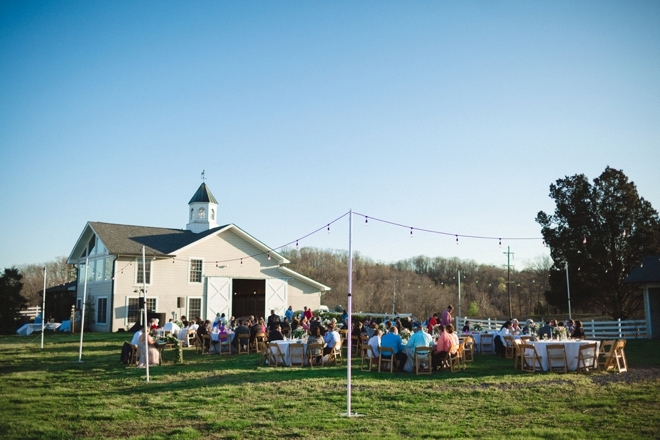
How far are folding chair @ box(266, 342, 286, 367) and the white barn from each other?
1613 cm

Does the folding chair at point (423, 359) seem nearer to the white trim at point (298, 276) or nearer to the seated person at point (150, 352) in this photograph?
the seated person at point (150, 352)

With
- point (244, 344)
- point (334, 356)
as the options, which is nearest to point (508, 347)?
point (334, 356)

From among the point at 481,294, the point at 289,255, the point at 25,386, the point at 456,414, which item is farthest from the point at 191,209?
the point at 481,294

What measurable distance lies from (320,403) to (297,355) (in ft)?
20.2

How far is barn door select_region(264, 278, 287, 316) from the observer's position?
34.1 meters

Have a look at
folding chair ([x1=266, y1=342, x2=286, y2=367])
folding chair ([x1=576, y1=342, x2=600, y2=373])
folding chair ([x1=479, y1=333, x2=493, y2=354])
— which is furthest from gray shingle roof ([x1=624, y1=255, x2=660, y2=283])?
folding chair ([x1=266, y1=342, x2=286, y2=367])

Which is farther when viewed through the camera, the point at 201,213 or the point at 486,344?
the point at 201,213

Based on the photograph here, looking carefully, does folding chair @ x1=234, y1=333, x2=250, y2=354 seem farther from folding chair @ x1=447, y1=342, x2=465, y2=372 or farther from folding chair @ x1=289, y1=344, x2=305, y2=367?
folding chair @ x1=447, y1=342, x2=465, y2=372

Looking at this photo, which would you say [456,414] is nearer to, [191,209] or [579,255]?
[579,255]

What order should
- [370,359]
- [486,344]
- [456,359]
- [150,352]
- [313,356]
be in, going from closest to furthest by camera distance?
[370,359], [456,359], [313,356], [150,352], [486,344]

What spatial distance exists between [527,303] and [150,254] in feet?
180

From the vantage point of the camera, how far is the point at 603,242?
3288 centimetres

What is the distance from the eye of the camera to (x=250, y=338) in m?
20.0

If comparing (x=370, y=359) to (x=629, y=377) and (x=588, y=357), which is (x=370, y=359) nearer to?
(x=588, y=357)
